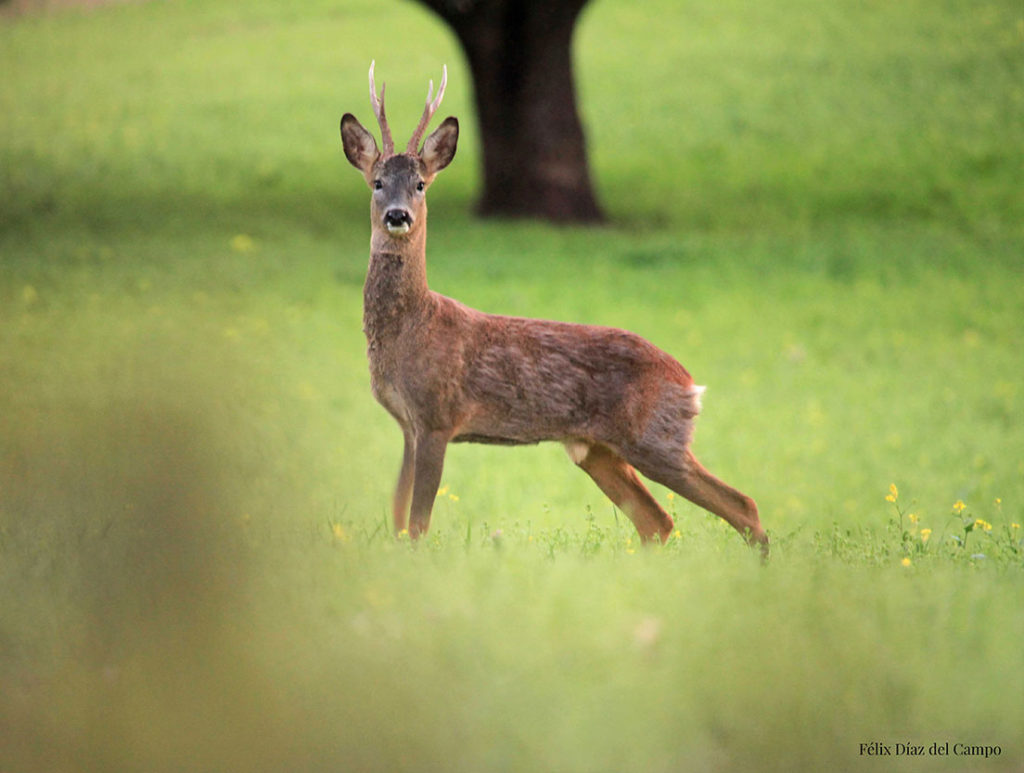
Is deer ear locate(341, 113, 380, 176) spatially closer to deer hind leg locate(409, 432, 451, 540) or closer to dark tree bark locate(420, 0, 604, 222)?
deer hind leg locate(409, 432, 451, 540)

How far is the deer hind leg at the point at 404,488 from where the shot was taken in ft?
21.4

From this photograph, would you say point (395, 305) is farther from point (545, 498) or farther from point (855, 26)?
point (855, 26)

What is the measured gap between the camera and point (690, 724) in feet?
13.3

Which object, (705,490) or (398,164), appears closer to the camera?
(398,164)

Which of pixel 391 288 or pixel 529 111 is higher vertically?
pixel 391 288

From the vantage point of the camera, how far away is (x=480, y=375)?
21.1ft

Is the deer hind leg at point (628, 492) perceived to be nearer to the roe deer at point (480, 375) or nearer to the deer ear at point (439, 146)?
the roe deer at point (480, 375)

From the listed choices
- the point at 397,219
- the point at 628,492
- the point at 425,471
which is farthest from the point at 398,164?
the point at 628,492

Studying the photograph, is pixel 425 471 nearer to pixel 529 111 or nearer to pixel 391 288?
pixel 391 288

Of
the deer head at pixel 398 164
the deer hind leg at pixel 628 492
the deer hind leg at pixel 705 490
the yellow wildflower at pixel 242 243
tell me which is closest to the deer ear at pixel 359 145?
the deer head at pixel 398 164

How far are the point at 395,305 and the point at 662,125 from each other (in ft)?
73.8

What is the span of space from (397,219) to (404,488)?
3.95 ft

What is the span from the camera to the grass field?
411 centimetres

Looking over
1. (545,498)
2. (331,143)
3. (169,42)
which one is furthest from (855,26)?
(545,498)
